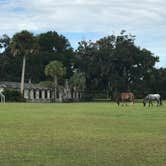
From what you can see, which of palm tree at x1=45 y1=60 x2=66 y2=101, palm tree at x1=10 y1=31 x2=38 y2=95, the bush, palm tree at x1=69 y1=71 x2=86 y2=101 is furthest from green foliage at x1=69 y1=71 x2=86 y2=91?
the bush

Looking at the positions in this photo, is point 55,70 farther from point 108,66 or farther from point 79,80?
point 108,66

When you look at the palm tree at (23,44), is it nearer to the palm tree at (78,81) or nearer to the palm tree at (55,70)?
the palm tree at (55,70)

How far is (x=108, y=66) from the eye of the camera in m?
130

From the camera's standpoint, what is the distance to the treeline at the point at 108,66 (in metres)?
131

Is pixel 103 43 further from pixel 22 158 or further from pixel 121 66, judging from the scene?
pixel 22 158

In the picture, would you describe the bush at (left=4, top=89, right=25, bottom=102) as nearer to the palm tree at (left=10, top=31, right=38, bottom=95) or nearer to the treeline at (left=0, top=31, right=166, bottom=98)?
the palm tree at (left=10, top=31, right=38, bottom=95)

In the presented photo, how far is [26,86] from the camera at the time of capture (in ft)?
415

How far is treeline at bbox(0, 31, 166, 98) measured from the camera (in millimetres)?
130750

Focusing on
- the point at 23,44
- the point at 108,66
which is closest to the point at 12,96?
the point at 23,44

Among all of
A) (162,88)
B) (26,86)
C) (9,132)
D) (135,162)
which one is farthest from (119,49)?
(135,162)

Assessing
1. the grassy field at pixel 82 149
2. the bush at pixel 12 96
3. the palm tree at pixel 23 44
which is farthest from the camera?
the palm tree at pixel 23 44

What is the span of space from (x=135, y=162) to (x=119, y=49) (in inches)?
4694

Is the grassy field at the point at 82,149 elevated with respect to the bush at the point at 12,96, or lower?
lower

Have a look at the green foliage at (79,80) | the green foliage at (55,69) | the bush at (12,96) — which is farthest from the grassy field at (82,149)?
the green foliage at (79,80)
